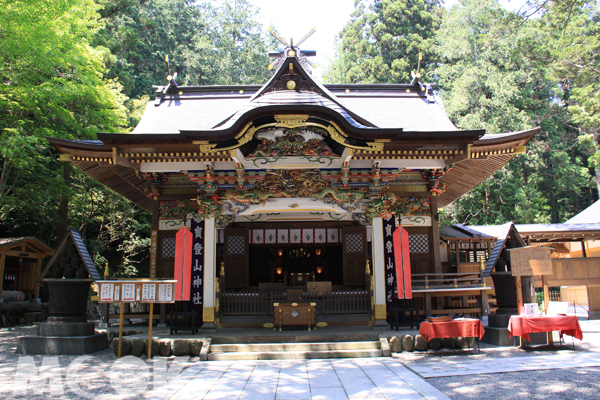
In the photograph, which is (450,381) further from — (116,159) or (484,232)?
(484,232)

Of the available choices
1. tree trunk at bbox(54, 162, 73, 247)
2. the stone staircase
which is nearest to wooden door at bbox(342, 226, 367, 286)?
the stone staircase

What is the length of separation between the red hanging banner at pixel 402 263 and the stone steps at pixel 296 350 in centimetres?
179

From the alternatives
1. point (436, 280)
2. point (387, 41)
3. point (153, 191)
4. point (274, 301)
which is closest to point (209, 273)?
point (274, 301)

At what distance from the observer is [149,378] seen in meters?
5.80

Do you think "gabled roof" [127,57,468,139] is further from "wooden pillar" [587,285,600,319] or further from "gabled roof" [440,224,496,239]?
"wooden pillar" [587,285,600,319]

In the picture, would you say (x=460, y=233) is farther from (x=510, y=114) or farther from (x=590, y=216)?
(x=510, y=114)

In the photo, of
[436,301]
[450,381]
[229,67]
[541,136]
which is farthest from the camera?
[229,67]

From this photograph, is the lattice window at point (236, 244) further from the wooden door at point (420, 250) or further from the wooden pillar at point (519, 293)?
the wooden pillar at point (519, 293)

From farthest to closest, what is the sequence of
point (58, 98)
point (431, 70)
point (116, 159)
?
point (431, 70)
point (58, 98)
point (116, 159)

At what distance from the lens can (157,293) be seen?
721cm

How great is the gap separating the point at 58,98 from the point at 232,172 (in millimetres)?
6755

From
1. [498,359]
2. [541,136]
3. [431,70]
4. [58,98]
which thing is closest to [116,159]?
[58,98]

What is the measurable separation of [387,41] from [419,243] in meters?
26.6

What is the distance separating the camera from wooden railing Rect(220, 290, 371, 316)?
355 inches
